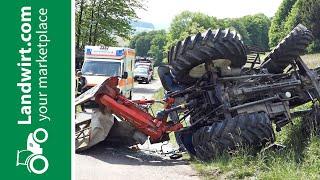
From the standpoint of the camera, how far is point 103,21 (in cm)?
4288

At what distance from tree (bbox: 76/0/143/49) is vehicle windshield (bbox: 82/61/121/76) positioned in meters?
18.2

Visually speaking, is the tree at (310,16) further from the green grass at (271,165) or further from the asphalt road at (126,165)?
the green grass at (271,165)

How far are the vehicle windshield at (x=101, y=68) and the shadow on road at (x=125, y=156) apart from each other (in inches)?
477

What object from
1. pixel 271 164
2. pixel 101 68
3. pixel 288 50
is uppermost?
pixel 288 50

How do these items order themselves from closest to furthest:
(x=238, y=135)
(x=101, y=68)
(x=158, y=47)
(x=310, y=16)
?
(x=238, y=135)
(x=101, y=68)
(x=310, y=16)
(x=158, y=47)

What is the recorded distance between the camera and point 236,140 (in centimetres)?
916

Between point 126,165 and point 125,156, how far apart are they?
3.19 ft

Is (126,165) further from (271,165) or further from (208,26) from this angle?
(208,26)

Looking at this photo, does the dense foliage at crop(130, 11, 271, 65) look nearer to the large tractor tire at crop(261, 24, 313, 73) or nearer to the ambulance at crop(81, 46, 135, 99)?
the ambulance at crop(81, 46, 135, 99)

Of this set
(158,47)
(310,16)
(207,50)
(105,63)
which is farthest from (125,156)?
(158,47)

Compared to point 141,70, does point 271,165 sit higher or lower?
higher

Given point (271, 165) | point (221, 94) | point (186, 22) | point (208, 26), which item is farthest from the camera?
point (186, 22)

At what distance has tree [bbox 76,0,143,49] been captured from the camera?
4262cm

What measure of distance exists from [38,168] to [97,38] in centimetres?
3827
